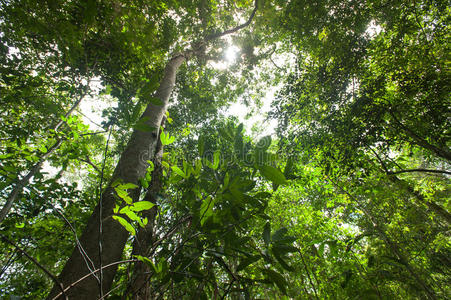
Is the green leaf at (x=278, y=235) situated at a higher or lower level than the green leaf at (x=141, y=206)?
lower

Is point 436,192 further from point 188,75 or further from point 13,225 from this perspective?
point 13,225

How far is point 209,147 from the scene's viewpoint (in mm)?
3350

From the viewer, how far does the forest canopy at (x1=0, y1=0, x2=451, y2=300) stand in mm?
957

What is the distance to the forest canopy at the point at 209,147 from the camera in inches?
37.7

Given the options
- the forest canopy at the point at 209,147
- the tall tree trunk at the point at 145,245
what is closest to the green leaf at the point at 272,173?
the forest canopy at the point at 209,147

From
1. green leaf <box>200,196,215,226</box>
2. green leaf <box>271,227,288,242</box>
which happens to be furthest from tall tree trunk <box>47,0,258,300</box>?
green leaf <box>271,227,288,242</box>

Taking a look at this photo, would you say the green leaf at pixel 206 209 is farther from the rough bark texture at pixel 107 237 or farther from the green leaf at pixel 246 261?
the rough bark texture at pixel 107 237

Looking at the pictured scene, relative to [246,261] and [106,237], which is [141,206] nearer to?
[246,261]

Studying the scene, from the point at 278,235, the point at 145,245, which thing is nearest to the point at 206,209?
the point at 278,235

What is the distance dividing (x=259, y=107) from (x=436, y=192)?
5.71 metres

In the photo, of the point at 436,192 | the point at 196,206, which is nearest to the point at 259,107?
the point at 436,192

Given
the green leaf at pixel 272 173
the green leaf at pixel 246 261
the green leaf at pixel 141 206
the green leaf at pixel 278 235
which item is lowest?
the green leaf at pixel 246 261

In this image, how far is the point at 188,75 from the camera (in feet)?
17.9

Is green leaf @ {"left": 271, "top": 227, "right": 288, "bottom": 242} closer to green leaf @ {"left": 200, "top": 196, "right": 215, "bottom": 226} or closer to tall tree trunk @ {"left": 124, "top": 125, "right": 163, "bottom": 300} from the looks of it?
green leaf @ {"left": 200, "top": 196, "right": 215, "bottom": 226}
